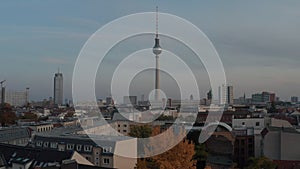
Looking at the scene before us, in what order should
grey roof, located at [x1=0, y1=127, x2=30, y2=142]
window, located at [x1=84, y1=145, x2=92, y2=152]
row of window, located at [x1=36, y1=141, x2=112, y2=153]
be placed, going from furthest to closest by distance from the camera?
grey roof, located at [x1=0, y1=127, x2=30, y2=142]
window, located at [x1=84, y1=145, x2=92, y2=152]
row of window, located at [x1=36, y1=141, x2=112, y2=153]

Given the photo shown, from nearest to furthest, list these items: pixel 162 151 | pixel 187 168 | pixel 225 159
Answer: pixel 187 168, pixel 162 151, pixel 225 159

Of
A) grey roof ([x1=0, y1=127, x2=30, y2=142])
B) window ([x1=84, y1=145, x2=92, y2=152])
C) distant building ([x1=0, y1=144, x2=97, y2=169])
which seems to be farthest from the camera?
grey roof ([x1=0, y1=127, x2=30, y2=142])

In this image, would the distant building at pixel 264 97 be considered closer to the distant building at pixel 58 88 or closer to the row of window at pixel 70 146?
the distant building at pixel 58 88

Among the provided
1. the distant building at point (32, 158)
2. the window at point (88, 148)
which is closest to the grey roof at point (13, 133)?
the window at point (88, 148)

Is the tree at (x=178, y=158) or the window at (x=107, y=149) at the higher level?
the tree at (x=178, y=158)

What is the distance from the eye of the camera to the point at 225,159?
57.6 ft

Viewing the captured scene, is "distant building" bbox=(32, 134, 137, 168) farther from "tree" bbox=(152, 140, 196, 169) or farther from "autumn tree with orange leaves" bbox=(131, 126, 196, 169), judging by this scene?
"tree" bbox=(152, 140, 196, 169)

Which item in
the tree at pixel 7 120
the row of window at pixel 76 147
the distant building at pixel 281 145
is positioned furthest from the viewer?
the tree at pixel 7 120

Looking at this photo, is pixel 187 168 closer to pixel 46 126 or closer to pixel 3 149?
pixel 3 149

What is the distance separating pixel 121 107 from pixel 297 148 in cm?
3077

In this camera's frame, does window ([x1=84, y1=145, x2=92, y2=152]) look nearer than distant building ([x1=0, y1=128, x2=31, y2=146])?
Yes

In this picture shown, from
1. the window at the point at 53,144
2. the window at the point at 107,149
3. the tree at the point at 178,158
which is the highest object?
the tree at the point at 178,158

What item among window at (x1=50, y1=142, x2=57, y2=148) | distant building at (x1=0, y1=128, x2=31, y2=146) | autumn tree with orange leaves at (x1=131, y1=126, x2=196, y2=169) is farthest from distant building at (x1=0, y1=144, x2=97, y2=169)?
distant building at (x1=0, y1=128, x2=31, y2=146)

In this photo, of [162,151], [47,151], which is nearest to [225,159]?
[162,151]
